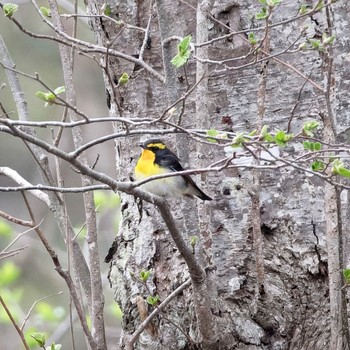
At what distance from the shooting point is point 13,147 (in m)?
9.88

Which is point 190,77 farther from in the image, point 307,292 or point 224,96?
point 307,292

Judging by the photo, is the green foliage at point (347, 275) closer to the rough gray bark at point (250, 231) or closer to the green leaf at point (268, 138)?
the rough gray bark at point (250, 231)

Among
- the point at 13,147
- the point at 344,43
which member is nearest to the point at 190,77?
the point at 344,43

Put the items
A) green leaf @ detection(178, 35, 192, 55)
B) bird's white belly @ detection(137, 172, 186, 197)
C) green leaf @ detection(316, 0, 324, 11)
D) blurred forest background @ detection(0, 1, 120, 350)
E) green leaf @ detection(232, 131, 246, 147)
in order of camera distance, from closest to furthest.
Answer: green leaf @ detection(232, 131, 246, 147) → green leaf @ detection(178, 35, 192, 55) → green leaf @ detection(316, 0, 324, 11) → bird's white belly @ detection(137, 172, 186, 197) → blurred forest background @ detection(0, 1, 120, 350)

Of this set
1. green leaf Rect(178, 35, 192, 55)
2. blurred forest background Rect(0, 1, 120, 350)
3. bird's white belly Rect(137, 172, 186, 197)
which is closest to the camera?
green leaf Rect(178, 35, 192, 55)

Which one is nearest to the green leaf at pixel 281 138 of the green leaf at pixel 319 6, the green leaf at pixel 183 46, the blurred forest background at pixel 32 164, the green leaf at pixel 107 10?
the green leaf at pixel 183 46

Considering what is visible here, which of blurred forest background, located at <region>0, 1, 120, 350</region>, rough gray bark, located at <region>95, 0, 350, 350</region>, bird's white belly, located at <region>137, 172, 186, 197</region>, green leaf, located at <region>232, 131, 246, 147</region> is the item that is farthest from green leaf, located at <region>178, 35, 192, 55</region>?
blurred forest background, located at <region>0, 1, 120, 350</region>

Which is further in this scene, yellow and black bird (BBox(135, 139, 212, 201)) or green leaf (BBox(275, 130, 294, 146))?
yellow and black bird (BBox(135, 139, 212, 201))

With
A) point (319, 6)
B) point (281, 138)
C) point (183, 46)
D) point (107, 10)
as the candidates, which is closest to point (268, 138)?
point (281, 138)

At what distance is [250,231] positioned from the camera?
3.07 m

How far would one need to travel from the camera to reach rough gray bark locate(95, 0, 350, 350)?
2963 mm

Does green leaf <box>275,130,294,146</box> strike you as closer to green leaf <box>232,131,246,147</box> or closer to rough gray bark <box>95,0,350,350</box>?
green leaf <box>232,131,246,147</box>

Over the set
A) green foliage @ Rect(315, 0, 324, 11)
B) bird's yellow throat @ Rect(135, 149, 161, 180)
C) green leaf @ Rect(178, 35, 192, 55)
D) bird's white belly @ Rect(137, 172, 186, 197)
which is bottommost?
bird's white belly @ Rect(137, 172, 186, 197)

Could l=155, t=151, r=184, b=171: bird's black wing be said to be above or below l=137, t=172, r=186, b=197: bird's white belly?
above
